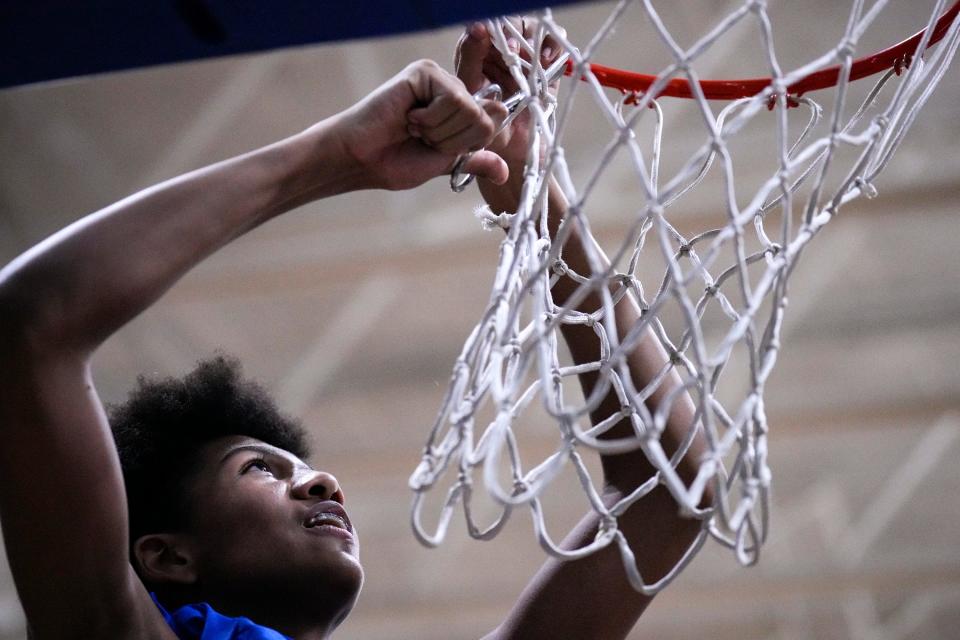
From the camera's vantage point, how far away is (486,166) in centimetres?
131

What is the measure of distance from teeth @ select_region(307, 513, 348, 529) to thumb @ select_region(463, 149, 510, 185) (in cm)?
43

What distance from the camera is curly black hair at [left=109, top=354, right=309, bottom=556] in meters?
1.50

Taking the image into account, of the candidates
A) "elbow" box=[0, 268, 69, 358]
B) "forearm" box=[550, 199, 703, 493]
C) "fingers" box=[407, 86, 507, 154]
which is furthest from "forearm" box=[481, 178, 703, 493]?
"elbow" box=[0, 268, 69, 358]

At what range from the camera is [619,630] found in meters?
1.41

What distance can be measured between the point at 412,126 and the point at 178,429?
0.58 meters

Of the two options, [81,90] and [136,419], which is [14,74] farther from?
[81,90]

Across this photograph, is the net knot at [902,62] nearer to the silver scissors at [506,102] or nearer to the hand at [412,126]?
the silver scissors at [506,102]

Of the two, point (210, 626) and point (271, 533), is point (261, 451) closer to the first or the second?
point (271, 533)

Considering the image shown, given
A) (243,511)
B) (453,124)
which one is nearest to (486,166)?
(453,124)

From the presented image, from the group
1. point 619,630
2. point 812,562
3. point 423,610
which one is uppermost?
point 619,630

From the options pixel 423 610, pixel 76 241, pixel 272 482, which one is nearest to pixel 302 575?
pixel 272 482

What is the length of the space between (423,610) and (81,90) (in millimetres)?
2862

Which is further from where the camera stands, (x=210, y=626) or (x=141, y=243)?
(x=210, y=626)

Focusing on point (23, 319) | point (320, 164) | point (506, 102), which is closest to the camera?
point (23, 319)
